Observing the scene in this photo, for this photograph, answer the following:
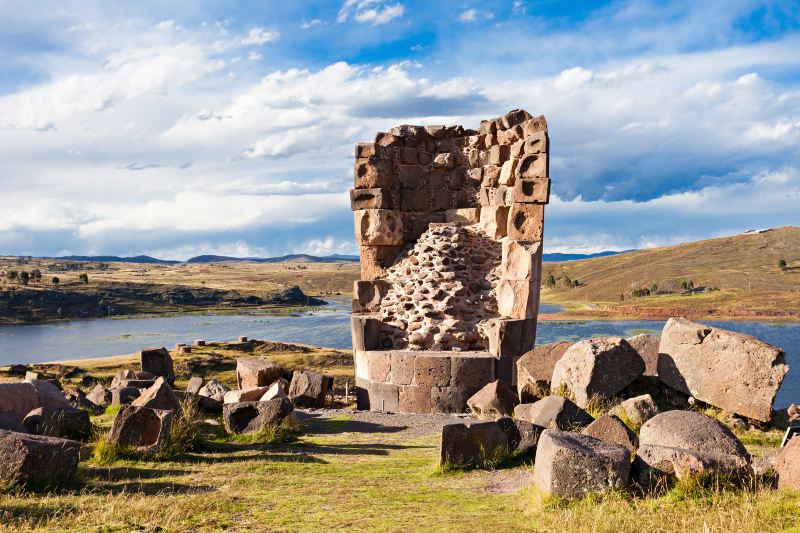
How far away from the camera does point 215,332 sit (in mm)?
60812

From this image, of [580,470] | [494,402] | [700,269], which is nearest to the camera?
[580,470]

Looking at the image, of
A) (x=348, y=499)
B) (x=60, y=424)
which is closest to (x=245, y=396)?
(x=60, y=424)

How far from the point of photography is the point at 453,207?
16.8 metres

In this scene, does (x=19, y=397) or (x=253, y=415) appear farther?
(x=19, y=397)

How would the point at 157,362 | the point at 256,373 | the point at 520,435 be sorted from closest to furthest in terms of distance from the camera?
the point at 520,435 < the point at 256,373 < the point at 157,362

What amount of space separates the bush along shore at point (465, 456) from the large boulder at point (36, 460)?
1 centimetres

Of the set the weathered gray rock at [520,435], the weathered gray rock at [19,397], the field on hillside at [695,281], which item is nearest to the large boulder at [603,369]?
the weathered gray rock at [520,435]

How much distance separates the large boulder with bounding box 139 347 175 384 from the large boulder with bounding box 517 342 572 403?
8.62m

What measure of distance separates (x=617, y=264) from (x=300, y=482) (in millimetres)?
104911

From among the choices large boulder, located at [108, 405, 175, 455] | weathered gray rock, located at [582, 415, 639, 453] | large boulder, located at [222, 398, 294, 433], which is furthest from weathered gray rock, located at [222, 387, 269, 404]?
weathered gray rock, located at [582, 415, 639, 453]

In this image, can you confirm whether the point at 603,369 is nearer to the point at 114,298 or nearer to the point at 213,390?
the point at 213,390

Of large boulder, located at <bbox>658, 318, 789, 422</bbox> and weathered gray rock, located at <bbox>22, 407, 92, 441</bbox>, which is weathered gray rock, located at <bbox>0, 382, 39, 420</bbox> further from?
large boulder, located at <bbox>658, 318, 789, 422</bbox>

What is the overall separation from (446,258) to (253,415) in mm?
6309

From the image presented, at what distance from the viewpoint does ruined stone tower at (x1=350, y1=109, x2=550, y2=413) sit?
13.0 metres
